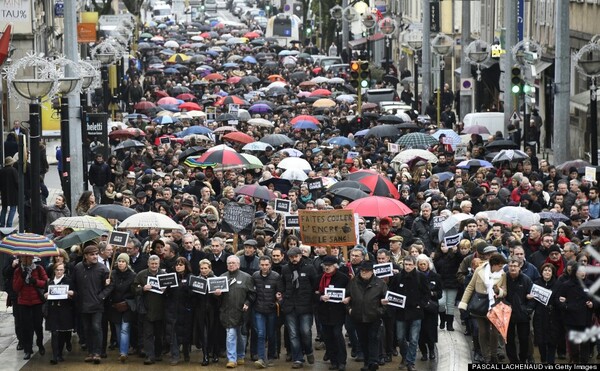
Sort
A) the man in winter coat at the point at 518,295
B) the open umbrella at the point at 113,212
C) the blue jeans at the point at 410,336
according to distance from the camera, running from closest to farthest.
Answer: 1. the man in winter coat at the point at 518,295
2. the blue jeans at the point at 410,336
3. the open umbrella at the point at 113,212

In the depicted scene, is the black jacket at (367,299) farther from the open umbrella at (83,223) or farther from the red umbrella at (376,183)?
the red umbrella at (376,183)

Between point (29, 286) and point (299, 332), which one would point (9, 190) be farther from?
point (299, 332)

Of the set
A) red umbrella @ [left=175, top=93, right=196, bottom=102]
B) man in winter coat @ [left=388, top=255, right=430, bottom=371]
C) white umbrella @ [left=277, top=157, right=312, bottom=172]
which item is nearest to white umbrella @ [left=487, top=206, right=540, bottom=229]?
man in winter coat @ [left=388, top=255, right=430, bottom=371]

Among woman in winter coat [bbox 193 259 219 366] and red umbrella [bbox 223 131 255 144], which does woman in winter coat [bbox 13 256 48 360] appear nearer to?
woman in winter coat [bbox 193 259 219 366]

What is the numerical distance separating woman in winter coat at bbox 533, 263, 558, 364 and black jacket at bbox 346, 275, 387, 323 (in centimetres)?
172

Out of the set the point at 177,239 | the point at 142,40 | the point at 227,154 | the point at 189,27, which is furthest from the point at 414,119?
the point at 189,27

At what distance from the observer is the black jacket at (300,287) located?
18297mm

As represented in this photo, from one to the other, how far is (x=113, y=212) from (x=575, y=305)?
26.7ft

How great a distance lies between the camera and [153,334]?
18656 millimetres

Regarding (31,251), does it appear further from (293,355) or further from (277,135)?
(277,135)

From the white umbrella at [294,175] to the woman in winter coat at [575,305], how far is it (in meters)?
11.4

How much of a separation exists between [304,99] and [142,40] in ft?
186

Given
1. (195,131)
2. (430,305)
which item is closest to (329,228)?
(430,305)

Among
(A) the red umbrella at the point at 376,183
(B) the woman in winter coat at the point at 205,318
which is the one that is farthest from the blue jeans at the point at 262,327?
(A) the red umbrella at the point at 376,183
